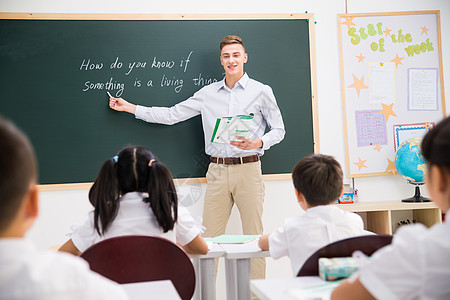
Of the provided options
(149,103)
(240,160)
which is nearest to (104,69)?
(149,103)

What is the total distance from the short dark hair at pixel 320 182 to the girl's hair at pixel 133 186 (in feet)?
1.78

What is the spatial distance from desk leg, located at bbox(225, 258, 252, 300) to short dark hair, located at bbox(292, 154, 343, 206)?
0.43m

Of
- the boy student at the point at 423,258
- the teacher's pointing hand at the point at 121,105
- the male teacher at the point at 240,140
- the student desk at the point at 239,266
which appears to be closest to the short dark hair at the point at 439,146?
the boy student at the point at 423,258

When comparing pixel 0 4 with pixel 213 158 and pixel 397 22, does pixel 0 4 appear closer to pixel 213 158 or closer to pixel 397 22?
A: pixel 213 158

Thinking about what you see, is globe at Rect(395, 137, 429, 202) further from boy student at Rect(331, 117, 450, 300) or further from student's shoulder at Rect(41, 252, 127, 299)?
student's shoulder at Rect(41, 252, 127, 299)

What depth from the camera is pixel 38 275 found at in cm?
79

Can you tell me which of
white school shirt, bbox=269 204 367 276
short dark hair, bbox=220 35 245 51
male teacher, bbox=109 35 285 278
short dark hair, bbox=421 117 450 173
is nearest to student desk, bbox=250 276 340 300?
white school shirt, bbox=269 204 367 276

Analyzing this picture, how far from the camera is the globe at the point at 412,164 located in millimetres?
3842

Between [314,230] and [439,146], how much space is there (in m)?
0.85

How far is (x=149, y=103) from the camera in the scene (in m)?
3.88

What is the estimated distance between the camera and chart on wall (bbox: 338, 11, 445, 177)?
415 cm

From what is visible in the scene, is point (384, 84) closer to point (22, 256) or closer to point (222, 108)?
point (222, 108)

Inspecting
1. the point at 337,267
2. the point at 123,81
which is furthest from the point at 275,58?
the point at 337,267

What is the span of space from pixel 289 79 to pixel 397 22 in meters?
1.11
